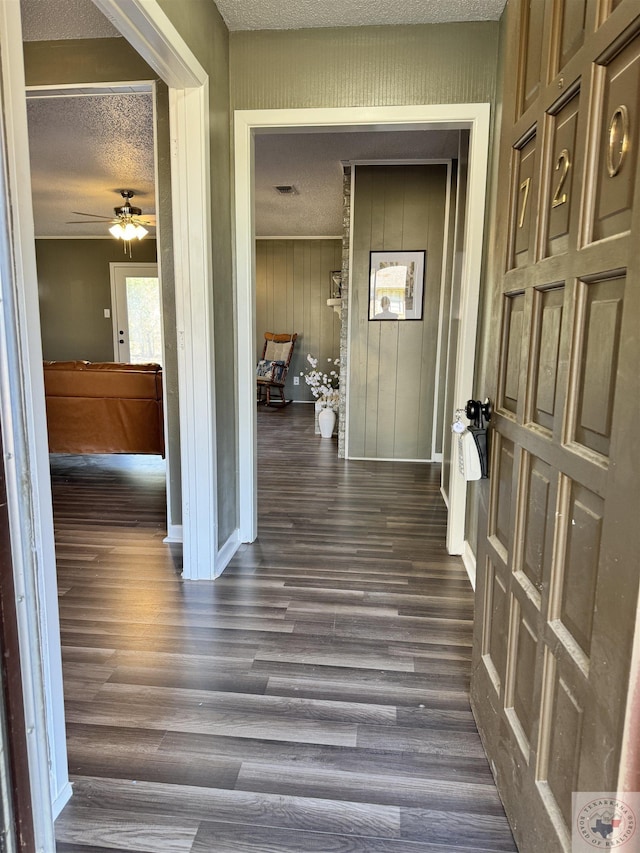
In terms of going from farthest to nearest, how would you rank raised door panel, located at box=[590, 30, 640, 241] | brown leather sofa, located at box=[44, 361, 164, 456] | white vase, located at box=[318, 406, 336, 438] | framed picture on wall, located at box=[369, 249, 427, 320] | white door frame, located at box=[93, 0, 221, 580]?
white vase, located at box=[318, 406, 336, 438]
framed picture on wall, located at box=[369, 249, 427, 320]
brown leather sofa, located at box=[44, 361, 164, 456]
white door frame, located at box=[93, 0, 221, 580]
raised door panel, located at box=[590, 30, 640, 241]

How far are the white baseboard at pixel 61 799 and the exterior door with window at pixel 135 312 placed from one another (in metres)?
7.78

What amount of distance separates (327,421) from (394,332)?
4.83 ft

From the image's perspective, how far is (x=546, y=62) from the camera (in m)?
1.11

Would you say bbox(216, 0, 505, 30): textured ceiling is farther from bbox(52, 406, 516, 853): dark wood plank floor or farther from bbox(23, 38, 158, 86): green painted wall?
bbox(52, 406, 516, 853): dark wood plank floor

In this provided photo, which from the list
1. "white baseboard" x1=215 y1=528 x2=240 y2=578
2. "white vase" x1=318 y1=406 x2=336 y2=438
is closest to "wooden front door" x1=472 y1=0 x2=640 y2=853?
"white baseboard" x1=215 y1=528 x2=240 y2=578

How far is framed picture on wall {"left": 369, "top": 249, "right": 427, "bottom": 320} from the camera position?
459cm

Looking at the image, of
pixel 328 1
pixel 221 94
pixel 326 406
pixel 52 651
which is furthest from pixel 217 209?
pixel 326 406

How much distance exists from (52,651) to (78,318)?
335 inches

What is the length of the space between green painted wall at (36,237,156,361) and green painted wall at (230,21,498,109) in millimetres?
6424

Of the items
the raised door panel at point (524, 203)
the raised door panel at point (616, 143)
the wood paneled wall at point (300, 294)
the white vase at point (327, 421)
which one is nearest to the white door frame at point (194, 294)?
the raised door panel at point (524, 203)

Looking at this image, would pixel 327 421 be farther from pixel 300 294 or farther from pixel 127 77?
pixel 127 77

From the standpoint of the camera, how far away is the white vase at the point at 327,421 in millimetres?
5766

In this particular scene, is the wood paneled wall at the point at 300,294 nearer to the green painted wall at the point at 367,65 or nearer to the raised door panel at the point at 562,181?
the green painted wall at the point at 367,65

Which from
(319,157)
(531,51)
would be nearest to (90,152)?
(319,157)
